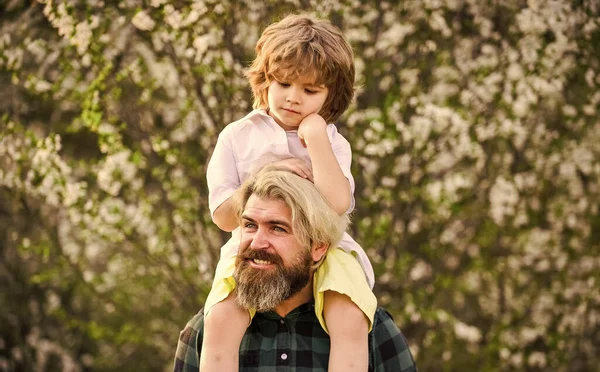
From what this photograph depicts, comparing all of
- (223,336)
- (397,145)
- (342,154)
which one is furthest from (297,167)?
(397,145)

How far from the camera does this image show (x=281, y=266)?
2949mm

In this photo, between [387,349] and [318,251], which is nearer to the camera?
[318,251]

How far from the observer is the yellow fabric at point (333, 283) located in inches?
114

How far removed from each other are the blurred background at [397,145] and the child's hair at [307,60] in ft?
7.32

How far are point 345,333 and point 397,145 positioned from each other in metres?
3.20

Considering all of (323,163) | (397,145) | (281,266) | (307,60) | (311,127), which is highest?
(397,145)

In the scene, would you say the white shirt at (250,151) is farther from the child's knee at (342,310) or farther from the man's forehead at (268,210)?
the child's knee at (342,310)

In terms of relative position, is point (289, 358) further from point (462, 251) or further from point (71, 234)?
point (71, 234)

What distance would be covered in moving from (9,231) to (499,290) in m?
4.20

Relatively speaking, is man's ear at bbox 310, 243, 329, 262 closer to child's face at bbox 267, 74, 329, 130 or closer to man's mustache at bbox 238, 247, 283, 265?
man's mustache at bbox 238, 247, 283, 265

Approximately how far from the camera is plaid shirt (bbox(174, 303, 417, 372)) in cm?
Answer: 311

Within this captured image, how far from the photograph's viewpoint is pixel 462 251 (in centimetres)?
672

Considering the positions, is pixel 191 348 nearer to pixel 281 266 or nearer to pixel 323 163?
pixel 281 266

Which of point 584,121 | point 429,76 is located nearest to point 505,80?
point 429,76
